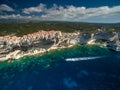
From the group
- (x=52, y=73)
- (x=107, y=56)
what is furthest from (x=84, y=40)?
(x=52, y=73)

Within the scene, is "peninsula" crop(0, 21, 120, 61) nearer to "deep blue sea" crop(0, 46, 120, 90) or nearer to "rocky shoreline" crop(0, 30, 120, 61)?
"rocky shoreline" crop(0, 30, 120, 61)

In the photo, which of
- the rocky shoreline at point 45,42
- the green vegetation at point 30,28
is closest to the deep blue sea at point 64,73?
the rocky shoreline at point 45,42

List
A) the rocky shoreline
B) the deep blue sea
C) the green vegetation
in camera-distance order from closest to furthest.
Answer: the deep blue sea
the rocky shoreline
the green vegetation

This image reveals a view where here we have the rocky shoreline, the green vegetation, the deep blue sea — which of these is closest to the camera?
the deep blue sea

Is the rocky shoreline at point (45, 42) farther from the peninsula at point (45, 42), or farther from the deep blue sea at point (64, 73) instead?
the deep blue sea at point (64, 73)

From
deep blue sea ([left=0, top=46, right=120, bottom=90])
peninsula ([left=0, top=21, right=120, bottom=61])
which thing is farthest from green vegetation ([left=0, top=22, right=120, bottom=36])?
deep blue sea ([left=0, top=46, right=120, bottom=90])

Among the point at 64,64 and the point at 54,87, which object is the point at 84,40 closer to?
the point at 64,64

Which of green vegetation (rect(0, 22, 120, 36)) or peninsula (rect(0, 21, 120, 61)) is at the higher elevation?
green vegetation (rect(0, 22, 120, 36))

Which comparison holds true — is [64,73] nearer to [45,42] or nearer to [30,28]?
[45,42]
